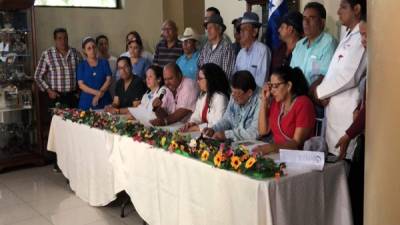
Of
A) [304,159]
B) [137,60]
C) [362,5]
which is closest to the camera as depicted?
[304,159]

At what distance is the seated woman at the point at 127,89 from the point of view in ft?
13.9

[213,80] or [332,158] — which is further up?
Answer: [213,80]

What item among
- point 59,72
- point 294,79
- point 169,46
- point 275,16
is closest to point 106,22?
point 59,72

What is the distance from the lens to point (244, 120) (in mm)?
3057

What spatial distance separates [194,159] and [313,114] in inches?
29.2

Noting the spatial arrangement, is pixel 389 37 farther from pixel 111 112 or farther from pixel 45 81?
pixel 45 81

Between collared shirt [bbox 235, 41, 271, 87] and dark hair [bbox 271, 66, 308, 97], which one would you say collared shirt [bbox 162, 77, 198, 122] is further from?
dark hair [bbox 271, 66, 308, 97]

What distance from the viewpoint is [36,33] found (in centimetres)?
546

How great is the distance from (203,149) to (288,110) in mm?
587

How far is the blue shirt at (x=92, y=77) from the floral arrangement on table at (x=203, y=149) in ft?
4.25

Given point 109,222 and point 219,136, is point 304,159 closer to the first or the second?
point 219,136

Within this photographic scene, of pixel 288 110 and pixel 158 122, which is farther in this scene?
pixel 158 122

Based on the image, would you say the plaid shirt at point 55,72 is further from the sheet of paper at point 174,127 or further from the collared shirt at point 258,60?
the collared shirt at point 258,60

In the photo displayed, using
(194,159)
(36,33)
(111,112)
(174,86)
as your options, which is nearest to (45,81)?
(36,33)
